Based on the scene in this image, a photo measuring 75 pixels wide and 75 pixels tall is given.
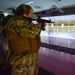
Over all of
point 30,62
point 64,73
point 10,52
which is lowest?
point 64,73

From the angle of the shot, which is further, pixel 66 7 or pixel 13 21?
pixel 66 7

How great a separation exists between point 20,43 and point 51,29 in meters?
4.79

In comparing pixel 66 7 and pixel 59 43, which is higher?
pixel 66 7

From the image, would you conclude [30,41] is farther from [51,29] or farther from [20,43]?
[51,29]

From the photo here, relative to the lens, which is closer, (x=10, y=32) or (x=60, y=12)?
(x=10, y=32)

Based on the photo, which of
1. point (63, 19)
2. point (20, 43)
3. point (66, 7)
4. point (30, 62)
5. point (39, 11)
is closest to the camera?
point (20, 43)

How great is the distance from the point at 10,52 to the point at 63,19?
170 inches

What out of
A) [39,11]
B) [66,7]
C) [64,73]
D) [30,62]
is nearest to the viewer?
[30,62]

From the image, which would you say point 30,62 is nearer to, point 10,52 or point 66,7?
point 10,52

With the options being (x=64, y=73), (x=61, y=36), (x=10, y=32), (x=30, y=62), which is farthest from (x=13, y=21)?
(x=61, y=36)

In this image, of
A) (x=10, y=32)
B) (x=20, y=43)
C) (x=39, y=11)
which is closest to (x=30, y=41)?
(x=20, y=43)

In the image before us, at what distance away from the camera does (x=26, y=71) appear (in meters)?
1.52

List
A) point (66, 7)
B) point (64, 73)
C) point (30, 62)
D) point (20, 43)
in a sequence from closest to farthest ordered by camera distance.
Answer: point (20, 43)
point (30, 62)
point (64, 73)
point (66, 7)

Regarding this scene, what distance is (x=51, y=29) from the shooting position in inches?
241
